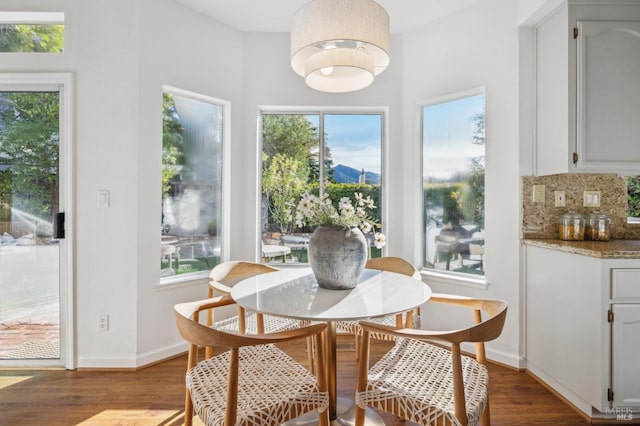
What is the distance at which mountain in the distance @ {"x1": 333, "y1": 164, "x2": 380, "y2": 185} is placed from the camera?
325 cm

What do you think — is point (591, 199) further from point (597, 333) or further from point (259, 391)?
point (259, 391)

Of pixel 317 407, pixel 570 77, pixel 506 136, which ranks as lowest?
pixel 317 407

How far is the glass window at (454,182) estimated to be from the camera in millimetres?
2770

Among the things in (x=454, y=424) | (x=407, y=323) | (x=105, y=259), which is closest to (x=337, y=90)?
(x=407, y=323)

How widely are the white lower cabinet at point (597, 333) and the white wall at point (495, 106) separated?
1.24 feet

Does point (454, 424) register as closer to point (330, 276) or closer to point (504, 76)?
point (330, 276)

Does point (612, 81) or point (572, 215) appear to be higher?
point (612, 81)

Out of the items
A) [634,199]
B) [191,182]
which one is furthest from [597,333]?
[191,182]

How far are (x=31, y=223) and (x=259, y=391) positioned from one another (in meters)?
2.27

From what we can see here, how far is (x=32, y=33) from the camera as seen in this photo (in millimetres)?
2486

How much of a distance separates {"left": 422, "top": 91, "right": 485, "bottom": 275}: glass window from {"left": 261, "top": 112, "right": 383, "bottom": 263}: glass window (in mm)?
482

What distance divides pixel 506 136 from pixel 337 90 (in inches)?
58.5

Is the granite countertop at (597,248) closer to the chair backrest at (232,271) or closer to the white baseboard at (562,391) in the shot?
the white baseboard at (562,391)

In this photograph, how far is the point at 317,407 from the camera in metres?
1.30
